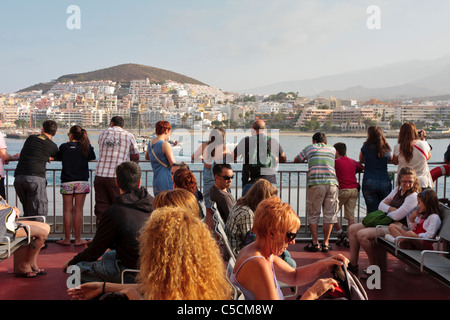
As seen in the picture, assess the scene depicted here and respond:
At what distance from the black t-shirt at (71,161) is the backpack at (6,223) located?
5.18 feet

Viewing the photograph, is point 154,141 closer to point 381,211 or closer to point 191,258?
point 381,211

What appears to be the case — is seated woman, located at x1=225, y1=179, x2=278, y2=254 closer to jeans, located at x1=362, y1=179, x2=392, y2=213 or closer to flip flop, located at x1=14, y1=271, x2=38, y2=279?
flip flop, located at x1=14, y1=271, x2=38, y2=279

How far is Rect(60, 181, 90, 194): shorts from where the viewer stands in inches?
217

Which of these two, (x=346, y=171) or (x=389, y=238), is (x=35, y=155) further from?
Result: (x=389, y=238)

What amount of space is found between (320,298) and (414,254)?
1981 mm

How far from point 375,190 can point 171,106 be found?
3316 inches

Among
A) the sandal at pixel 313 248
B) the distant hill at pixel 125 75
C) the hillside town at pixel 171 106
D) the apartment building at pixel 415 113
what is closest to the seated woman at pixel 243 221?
the sandal at pixel 313 248

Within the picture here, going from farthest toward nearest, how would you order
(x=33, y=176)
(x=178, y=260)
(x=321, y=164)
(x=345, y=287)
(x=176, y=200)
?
(x=321, y=164)
(x=33, y=176)
(x=176, y=200)
(x=345, y=287)
(x=178, y=260)

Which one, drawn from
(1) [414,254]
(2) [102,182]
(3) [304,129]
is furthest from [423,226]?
(3) [304,129]

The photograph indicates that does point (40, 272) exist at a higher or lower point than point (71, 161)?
lower

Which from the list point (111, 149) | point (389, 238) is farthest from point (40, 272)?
point (389, 238)

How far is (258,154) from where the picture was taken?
209 inches

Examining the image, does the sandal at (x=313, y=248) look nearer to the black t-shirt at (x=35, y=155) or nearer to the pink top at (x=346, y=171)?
the pink top at (x=346, y=171)

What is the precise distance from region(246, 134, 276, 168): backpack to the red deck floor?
1228 millimetres
